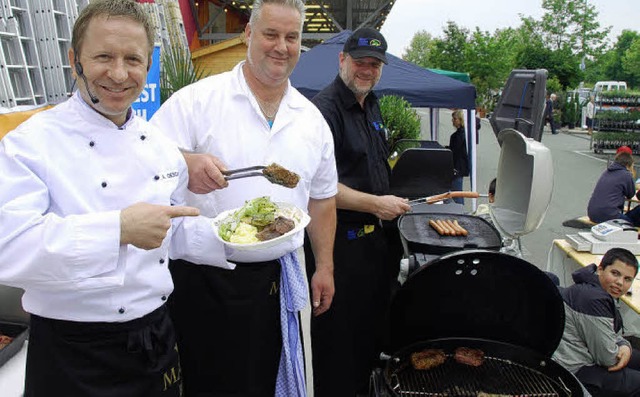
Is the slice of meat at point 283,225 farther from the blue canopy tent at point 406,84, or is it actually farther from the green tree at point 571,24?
the green tree at point 571,24

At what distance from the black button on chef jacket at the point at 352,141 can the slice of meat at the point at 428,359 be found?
2.87 ft

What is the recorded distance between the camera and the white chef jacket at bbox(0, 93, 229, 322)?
3.86ft

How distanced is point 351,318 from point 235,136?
1.35 meters

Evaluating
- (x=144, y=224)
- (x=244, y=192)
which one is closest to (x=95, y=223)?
(x=144, y=224)

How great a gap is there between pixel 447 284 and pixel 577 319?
1.43 metres

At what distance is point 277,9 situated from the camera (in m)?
2.03

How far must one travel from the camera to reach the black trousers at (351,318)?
2.77m

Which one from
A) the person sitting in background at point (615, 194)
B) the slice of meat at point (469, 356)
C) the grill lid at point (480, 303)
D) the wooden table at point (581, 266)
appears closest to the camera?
the grill lid at point (480, 303)

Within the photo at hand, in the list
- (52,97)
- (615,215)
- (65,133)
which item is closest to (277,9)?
(65,133)

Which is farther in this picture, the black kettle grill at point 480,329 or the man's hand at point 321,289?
the man's hand at point 321,289

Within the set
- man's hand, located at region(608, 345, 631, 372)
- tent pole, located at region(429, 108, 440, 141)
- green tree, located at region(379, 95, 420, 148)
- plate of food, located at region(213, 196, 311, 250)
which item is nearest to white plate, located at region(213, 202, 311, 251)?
plate of food, located at region(213, 196, 311, 250)

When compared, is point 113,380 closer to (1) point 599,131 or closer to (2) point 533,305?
(2) point 533,305

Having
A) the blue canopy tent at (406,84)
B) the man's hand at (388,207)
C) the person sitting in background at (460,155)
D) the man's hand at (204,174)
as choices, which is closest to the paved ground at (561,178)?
the person sitting in background at (460,155)

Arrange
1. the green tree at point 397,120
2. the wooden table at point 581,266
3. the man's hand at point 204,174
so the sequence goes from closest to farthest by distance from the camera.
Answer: the man's hand at point 204,174
the wooden table at point 581,266
the green tree at point 397,120
